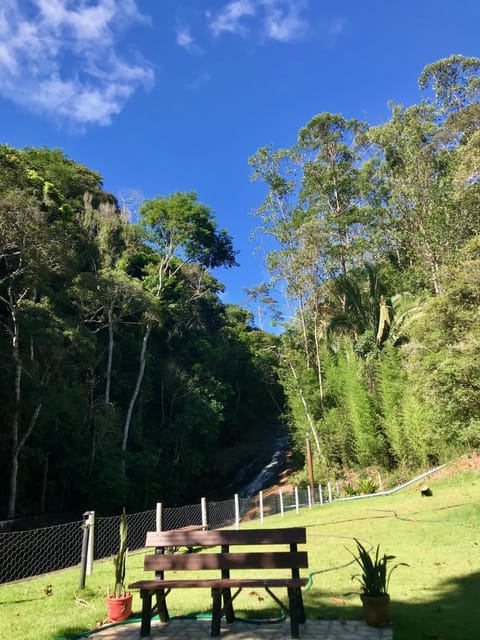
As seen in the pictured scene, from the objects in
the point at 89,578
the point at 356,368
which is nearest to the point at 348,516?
the point at 89,578

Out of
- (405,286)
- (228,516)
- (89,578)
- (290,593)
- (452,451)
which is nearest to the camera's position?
(290,593)

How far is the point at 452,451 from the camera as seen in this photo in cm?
1545

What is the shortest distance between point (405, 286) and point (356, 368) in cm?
508

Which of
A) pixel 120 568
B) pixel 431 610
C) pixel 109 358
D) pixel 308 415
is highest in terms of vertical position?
pixel 109 358

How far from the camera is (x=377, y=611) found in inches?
114

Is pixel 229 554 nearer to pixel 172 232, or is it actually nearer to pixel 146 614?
pixel 146 614

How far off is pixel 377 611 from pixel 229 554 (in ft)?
3.33

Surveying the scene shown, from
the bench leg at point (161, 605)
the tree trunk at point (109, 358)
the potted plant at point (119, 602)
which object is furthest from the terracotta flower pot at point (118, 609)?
the tree trunk at point (109, 358)

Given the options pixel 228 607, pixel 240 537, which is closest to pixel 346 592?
pixel 228 607

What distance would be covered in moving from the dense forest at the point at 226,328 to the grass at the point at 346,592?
4.08 meters

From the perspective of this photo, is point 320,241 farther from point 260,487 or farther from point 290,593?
point 290,593

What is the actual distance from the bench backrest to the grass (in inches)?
26.2

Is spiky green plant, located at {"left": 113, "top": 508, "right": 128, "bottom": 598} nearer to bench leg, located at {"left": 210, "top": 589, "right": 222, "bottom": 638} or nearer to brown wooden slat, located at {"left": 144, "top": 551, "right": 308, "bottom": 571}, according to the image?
brown wooden slat, located at {"left": 144, "top": 551, "right": 308, "bottom": 571}

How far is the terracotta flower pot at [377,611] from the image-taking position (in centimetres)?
290
